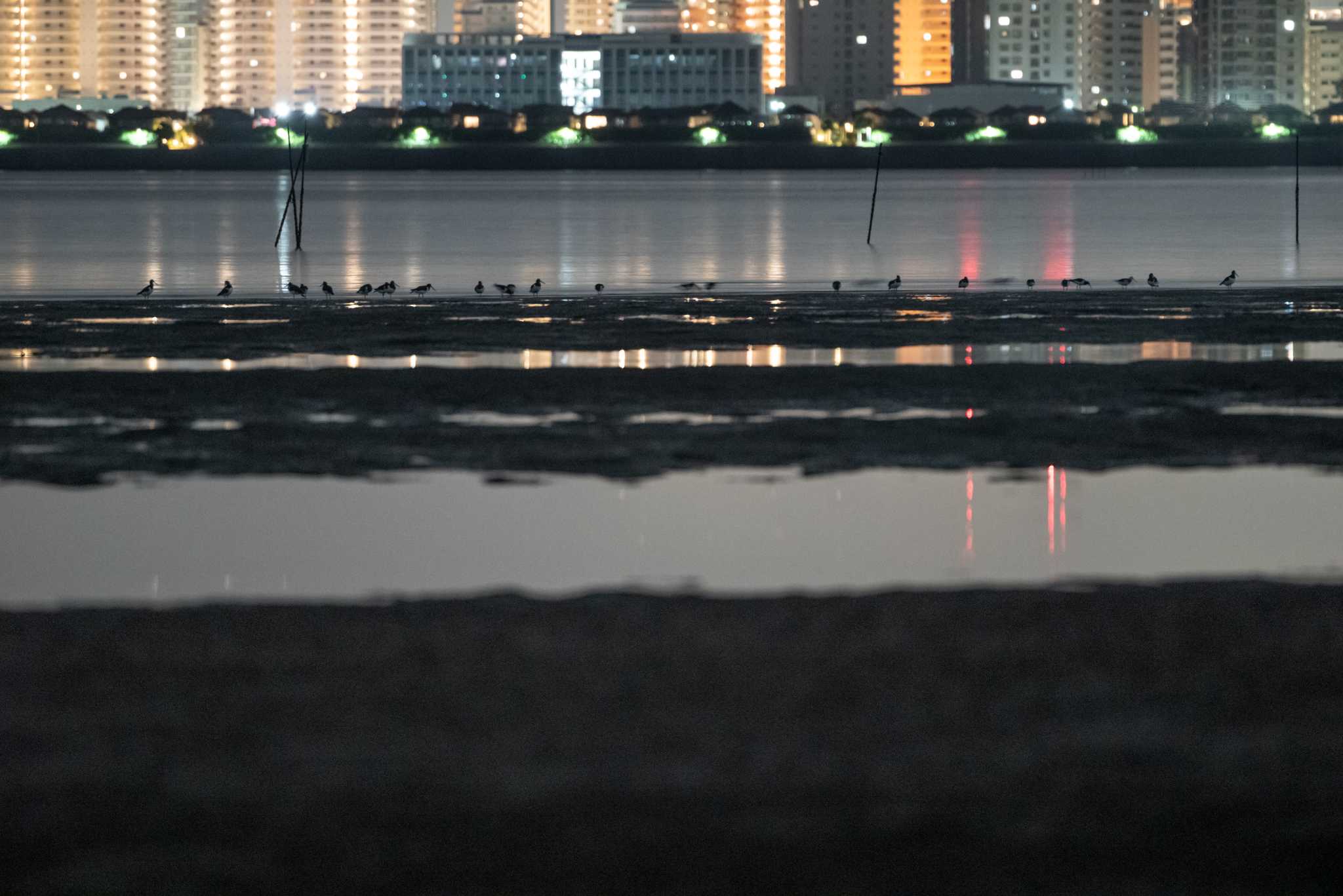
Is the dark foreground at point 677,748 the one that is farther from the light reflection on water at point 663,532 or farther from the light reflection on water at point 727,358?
the light reflection on water at point 727,358

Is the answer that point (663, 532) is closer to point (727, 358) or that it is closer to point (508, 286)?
point (727, 358)

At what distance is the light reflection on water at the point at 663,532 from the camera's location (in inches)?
287

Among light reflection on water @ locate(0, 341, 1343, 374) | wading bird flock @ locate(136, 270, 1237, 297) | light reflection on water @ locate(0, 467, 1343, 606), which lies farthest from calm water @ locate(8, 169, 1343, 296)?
light reflection on water @ locate(0, 467, 1343, 606)

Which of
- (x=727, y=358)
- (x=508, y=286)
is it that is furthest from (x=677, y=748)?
(x=508, y=286)

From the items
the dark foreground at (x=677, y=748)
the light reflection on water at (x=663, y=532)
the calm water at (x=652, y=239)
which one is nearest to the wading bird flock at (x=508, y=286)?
the calm water at (x=652, y=239)

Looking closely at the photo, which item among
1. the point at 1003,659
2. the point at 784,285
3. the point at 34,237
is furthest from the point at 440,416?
the point at 34,237

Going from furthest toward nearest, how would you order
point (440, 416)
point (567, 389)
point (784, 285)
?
point (784, 285) < point (567, 389) < point (440, 416)

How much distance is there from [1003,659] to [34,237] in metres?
44.5

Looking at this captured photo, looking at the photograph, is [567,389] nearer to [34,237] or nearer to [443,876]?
[443,876]

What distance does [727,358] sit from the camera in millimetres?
15258

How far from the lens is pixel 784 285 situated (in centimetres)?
2772

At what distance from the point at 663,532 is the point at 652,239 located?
3870 centimetres

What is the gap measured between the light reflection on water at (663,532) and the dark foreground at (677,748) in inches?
33.7

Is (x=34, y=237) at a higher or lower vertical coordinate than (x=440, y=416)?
higher
